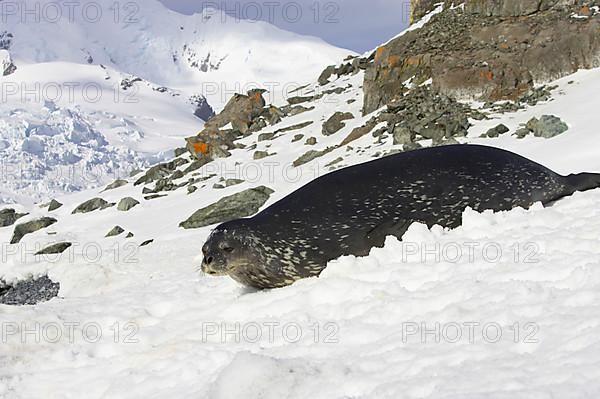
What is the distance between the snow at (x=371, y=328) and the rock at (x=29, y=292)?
366 centimetres

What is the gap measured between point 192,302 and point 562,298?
9.82 ft

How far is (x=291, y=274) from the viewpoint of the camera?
4758 millimetres

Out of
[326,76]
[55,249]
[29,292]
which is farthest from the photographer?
[326,76]

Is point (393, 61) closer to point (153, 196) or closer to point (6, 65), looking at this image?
point (153, 196)

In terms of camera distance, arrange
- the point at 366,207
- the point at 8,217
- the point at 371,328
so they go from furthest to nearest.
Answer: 1. the point at 8,217
2. the point at 366,207
3. the point at 371,328

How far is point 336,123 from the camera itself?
20500 mm

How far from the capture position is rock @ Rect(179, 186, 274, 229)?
12.6 m

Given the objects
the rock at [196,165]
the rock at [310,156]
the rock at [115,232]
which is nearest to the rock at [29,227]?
the rock at [115,232]

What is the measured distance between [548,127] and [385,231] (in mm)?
7305

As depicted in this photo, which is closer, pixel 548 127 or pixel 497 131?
pixel 548 127

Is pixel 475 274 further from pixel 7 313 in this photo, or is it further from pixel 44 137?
pixel 44 137

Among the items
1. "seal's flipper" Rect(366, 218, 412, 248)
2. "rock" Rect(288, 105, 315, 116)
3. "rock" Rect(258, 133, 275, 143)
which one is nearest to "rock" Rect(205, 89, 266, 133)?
"rock" Rect(288, 105, 315, 116)

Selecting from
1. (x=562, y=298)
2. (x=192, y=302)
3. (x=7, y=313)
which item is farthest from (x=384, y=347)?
(x=7, y=313)

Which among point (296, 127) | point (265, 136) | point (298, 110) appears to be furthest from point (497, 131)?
point (298, 110)
